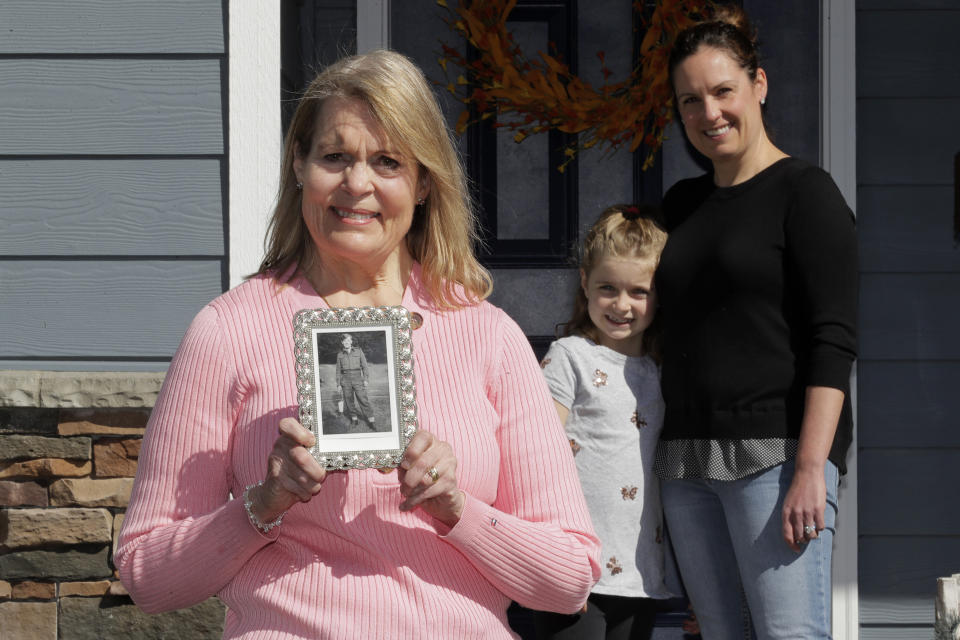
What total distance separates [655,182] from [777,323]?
1367 millimetres

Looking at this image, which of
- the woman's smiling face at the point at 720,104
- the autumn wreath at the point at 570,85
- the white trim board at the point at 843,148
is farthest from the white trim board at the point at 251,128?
the white trim board at the point at 843,148

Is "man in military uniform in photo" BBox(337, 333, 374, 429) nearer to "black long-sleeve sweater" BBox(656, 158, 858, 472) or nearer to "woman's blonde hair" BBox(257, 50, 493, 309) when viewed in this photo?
"woman's blonde hair" BBox(257, 50, 493, 309)

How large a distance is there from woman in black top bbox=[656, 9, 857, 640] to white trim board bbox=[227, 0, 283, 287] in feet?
3.80

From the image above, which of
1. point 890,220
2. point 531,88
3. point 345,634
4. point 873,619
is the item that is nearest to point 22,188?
point 531,88

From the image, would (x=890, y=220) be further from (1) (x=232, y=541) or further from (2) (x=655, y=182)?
(1) (x=232, y=541)

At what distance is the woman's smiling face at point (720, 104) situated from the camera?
2342 millimetres

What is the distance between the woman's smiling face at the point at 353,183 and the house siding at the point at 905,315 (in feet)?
6.95

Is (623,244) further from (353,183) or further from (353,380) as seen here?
(353,380)

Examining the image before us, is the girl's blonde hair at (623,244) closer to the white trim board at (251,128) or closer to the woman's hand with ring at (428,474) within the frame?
the white trim board at (251,128)

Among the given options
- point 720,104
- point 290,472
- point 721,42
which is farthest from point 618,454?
point 290,472

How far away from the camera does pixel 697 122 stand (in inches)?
93.0

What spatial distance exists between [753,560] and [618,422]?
445mm

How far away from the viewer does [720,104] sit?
234 cm

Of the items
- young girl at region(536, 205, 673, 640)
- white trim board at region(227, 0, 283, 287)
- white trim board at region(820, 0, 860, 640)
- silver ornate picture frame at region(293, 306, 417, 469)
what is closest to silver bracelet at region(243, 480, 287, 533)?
silver ornate picture frame at region(293, 306, 417, 469)
